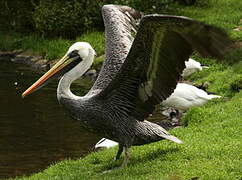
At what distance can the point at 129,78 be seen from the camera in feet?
22.7

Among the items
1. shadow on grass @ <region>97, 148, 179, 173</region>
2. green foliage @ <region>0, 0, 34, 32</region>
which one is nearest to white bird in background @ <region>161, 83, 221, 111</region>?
shadow on grass @ <region>97, 148, 179, 173</region>

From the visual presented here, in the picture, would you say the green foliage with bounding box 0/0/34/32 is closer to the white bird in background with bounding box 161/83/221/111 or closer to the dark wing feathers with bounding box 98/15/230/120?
the white bird in background with bounding box 161/83/221/111

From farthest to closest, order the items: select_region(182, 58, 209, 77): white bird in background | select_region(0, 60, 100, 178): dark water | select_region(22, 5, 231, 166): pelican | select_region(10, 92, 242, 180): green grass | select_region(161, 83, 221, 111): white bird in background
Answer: select_region(182, 58, 209, 77): white bird in background
select_region(161, 83, 221, 111): white bird in background
select_region(0, 60, 100, 178): dark water
select_region(10, 92, 242, 180): green grass
select_region(22, 5, 231, 166): pelican

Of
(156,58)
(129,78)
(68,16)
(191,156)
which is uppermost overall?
(156,58)

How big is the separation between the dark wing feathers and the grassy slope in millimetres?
673

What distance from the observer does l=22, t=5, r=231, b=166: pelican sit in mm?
6234

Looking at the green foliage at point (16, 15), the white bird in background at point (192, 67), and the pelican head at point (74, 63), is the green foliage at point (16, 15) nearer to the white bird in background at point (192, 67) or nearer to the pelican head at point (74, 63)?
the white bird in background at point (192, 67)

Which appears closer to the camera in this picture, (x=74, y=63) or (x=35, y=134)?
(x=74, y=63)

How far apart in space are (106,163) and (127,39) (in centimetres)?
170

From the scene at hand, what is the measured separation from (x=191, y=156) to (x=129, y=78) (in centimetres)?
123

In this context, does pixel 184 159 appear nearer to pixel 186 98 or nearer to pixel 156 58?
pixel 156 58

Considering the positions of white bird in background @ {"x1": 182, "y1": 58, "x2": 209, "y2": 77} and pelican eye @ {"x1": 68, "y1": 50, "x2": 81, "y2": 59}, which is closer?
pelican eye @ {"x1": 68, "y1": 50, "x2": 81, "y2": 59}

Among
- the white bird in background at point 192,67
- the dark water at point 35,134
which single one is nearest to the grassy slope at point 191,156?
the dark water at point 35,134

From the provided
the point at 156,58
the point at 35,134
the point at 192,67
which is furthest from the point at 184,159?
the point at 192,67
